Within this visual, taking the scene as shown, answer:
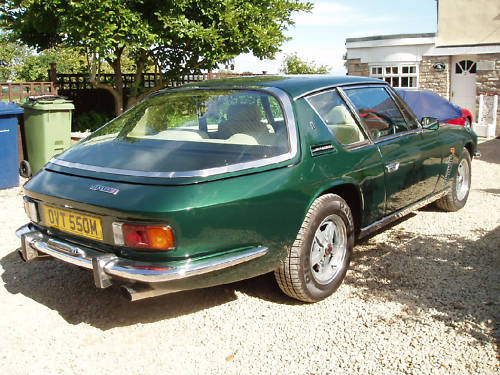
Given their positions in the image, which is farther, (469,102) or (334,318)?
(469,102)

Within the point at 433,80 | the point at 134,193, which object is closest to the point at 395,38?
the point at 433,80

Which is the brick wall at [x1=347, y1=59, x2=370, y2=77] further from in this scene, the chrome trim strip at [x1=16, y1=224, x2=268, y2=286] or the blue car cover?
the chrome trim strip at [x1=16, y1=224, x2=268, y2=286]

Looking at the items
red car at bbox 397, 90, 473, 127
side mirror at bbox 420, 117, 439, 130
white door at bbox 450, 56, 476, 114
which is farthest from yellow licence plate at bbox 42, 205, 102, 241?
white door at bbox 450, 56, 476, 114

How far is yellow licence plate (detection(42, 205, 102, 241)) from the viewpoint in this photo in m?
3.01

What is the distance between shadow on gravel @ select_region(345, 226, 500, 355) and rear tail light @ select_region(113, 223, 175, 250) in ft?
5.37

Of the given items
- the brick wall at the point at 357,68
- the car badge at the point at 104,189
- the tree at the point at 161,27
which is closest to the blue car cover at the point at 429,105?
the tree at the point at 161,27

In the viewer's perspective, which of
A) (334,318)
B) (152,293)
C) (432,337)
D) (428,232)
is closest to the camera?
(152,293)

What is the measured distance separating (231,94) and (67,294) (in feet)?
6.36

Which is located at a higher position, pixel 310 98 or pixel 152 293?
pixel 310 98

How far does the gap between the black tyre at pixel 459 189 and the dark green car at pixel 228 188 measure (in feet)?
4.59

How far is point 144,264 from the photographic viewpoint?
2822 millimetres

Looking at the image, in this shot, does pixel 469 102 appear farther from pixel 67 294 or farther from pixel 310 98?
pixel 67 294

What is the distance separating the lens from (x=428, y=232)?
5172 mm

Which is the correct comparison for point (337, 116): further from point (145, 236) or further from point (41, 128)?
point (41, 128)
